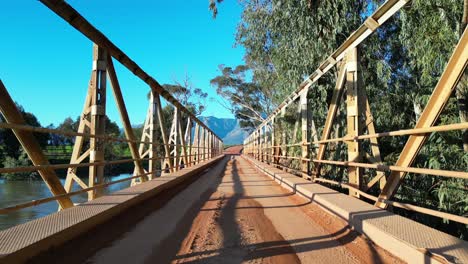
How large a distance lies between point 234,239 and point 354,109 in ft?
10.8

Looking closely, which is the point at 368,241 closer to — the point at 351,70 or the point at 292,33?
the point at 351,70

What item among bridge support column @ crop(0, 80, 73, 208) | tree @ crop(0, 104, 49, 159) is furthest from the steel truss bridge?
tree @ crop(0, 104, 49, 159)

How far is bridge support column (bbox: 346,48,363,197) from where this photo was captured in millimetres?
6383

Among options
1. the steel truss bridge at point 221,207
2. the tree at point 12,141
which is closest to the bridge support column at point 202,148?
the tree at point 12,141

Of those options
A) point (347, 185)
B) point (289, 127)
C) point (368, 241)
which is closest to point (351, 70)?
point (347, 185)

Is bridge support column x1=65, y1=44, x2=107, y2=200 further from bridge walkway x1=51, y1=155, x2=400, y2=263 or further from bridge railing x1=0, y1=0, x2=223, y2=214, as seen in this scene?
bridge walkway x1=51, y1=155, x2=400, y2=263

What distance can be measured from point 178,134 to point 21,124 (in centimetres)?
1081

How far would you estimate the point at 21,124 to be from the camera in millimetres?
3807

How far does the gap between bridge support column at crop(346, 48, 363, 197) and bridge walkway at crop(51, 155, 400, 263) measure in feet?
3.02

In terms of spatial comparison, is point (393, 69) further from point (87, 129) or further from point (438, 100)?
point (87, 129)

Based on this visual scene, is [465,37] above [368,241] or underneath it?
above

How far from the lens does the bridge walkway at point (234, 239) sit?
3521 mm

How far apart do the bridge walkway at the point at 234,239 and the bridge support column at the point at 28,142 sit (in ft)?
2.54

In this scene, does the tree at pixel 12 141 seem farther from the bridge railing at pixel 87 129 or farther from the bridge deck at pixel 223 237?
the bridge deck at pixel 223 237
